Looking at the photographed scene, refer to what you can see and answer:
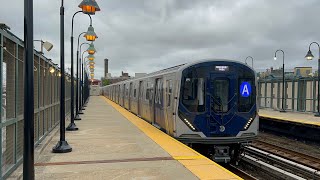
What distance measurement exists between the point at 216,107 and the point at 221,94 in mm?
433

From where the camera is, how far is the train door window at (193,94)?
10398mm

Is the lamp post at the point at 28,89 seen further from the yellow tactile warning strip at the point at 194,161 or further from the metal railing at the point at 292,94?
the metal railing at the point at 292,94

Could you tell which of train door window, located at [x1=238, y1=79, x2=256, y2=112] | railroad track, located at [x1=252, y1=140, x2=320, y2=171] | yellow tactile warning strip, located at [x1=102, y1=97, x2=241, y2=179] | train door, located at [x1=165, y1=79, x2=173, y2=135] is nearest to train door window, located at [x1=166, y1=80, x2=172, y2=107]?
train door, located at [x1=165, y1=79, x2=173, y2=135]

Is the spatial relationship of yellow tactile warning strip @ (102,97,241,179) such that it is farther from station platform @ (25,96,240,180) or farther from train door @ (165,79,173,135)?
train door @ (165,79,173,135)

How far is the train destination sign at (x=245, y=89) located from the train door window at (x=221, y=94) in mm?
468

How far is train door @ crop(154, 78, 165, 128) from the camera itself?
12.9 metres

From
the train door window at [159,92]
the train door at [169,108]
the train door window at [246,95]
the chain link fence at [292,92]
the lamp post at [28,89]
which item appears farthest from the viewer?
the chain link fence at [292,92]

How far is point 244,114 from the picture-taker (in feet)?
34.9

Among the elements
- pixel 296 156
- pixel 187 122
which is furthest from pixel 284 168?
pixel 187 122

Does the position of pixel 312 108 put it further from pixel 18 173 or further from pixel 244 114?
pixel 18 173

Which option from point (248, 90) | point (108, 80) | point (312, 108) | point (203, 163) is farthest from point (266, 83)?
point (108, 80)

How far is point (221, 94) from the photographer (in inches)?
416

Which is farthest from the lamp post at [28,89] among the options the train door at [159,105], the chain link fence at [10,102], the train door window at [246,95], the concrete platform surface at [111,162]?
the train door at [159,105]

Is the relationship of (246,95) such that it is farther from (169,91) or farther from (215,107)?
(169,91)
